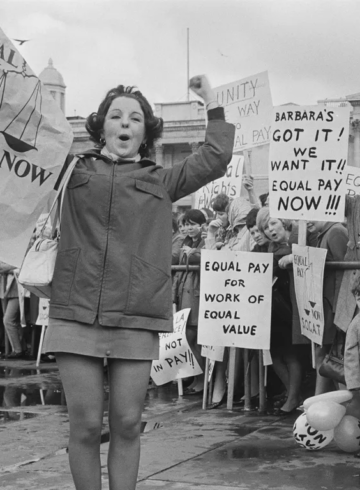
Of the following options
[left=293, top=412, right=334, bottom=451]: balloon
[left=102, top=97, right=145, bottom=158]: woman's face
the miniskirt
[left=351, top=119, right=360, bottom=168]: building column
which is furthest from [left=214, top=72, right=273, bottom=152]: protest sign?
[left=351, top=119, right=360, bottom=168]: building column

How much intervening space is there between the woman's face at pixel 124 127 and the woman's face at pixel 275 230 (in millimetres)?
4119

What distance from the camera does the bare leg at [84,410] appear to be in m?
3.63

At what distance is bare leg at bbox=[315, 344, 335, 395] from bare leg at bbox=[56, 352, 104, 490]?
153 inches

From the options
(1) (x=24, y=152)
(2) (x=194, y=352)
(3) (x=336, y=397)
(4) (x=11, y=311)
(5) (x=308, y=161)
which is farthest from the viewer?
(4) (x=11, y=311)

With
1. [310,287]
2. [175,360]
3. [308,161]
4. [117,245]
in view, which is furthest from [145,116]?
[175,360]

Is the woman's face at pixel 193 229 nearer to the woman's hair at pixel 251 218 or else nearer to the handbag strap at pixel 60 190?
→ the woman's hair at pixel 251 218

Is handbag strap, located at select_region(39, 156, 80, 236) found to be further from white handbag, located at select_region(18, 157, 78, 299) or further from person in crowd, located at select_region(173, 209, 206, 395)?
person in crowd, located at select_region(173, 209, 206, 395)

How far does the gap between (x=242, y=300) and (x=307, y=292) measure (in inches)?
29.8

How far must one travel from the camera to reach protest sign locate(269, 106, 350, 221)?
757 cm

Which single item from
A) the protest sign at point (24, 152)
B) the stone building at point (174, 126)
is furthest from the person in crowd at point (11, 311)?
the stone building at point (174, 126)

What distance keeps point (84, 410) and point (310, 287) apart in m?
3.97

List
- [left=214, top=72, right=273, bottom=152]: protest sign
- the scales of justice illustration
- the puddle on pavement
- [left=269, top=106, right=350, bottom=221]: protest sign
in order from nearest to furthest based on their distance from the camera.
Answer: the scales of justice illustration, [left=269, top=106, right=350, bottom=221]: protest sign, the puddle on pavement, [left=214, top=72, right=273, bottom=152]: protest sign

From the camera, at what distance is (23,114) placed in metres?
3.93

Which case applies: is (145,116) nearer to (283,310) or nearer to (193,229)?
(283,310)
